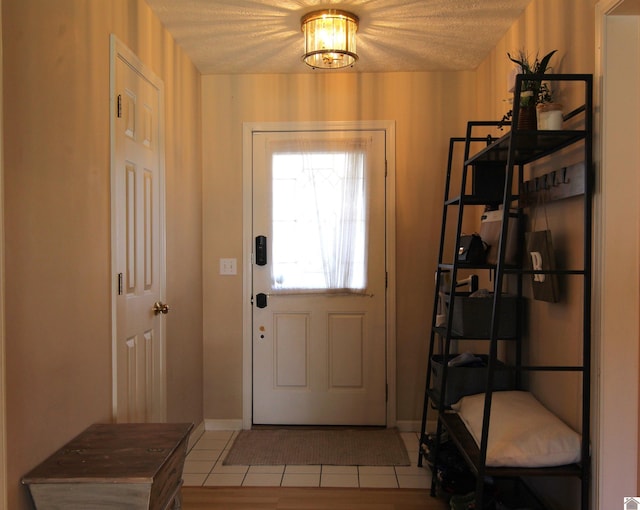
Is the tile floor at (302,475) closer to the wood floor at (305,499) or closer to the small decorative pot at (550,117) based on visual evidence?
the wood floor at (305,499)

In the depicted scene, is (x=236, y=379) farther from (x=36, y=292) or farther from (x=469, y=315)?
(x=36, y=292)

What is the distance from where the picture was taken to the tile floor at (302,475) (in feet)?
8.66

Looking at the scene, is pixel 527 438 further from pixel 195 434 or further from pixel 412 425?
pixel 195 434

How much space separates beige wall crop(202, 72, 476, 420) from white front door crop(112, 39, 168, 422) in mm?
811

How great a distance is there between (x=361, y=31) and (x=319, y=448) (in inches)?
98.1

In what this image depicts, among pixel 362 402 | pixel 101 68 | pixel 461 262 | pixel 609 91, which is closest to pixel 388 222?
pixel 461 262

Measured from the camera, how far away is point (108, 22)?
6.61 ft

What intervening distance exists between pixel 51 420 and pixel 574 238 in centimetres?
204

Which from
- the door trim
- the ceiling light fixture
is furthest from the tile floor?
the ceiling light fixture

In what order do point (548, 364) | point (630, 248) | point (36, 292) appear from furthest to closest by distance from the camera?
1. point (548, 364)
2. point (630, 248)
3. point (36, 292)

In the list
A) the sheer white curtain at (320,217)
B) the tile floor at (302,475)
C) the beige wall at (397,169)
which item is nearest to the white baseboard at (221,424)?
the beige wall at (397,169)

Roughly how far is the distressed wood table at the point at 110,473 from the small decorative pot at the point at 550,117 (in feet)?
5.99

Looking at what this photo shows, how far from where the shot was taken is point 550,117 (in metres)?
1.96

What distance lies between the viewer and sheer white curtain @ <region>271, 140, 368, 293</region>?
133 inches
